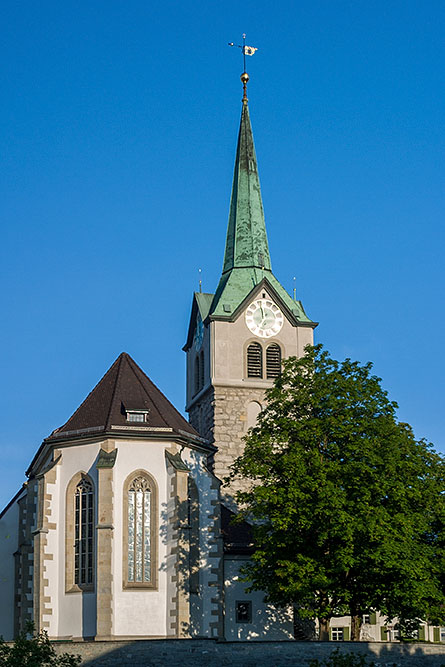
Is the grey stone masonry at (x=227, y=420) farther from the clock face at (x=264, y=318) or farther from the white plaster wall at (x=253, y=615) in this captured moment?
the white plaster wall at (x=253, y=615)

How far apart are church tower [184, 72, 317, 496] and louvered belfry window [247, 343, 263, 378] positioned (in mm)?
55

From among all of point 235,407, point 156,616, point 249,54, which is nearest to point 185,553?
point 156,616

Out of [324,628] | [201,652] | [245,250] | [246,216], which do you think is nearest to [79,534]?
[201,652]

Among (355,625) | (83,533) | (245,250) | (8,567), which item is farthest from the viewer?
(245,250)

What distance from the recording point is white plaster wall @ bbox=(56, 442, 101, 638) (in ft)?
128

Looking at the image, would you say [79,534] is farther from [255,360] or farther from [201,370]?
[201,370]

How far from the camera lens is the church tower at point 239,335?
54094 mm

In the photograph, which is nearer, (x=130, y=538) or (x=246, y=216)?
(x=130, y=538)

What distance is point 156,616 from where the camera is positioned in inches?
1547

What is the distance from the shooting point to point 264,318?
186 ft

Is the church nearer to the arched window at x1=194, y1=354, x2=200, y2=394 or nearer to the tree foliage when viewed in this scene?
the arched window at x1=194, y1=354, x2=200, y2=394

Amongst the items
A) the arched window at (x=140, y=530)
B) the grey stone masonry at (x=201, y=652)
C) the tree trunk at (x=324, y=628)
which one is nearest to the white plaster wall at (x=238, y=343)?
the arched window at (x=140, y=530)

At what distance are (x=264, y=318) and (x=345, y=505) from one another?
21.7m

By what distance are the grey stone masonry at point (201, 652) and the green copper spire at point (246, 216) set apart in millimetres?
29121
